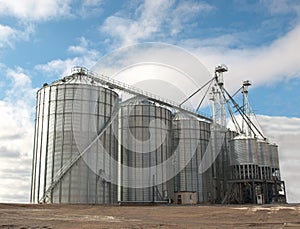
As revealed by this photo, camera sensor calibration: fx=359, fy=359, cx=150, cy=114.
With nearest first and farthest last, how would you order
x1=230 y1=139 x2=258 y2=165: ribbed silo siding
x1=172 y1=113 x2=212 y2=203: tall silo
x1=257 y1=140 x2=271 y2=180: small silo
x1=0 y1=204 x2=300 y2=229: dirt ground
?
1. x1=0 y1=204 x2=300 y2=229: dirt ground
2. x1=172 y1=113 x2=212 y2=203: tall silo
3. x1=230 y1=139 x2=258 y2=165: ribbed silo siding
4. x1=257 y1=140 x2=271 y2=180: small silo

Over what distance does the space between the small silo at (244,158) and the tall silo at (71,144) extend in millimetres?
21905

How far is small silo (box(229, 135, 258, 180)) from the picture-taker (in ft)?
181

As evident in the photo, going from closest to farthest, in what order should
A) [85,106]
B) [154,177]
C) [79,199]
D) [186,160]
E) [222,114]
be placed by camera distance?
[79,199] → [85,106] → [154,177] → [186,160] → [222,114]

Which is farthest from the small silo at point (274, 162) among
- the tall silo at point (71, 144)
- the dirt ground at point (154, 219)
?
the dirt ground at point (154, 219)

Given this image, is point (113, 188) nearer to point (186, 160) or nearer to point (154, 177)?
point (154, 177)

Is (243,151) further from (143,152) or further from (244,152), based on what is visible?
(143,152)

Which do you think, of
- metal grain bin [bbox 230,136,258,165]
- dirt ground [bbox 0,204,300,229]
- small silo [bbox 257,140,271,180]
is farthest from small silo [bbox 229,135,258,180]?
dirt ground [bbox 0,204,300,229]

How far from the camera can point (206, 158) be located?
5947 cm

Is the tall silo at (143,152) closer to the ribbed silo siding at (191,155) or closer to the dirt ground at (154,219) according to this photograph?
the ribbed silo siding at (191,155)

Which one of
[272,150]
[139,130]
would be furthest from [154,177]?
[272,150]

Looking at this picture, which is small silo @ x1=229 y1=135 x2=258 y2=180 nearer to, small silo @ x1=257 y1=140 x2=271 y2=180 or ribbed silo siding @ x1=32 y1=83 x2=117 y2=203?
small silo @ x1=257 y1=140 x2=271 y2=180

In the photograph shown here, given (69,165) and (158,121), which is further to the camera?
(158,121)

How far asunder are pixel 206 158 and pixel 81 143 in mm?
26092

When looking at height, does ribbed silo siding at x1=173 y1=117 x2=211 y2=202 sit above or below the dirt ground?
above
